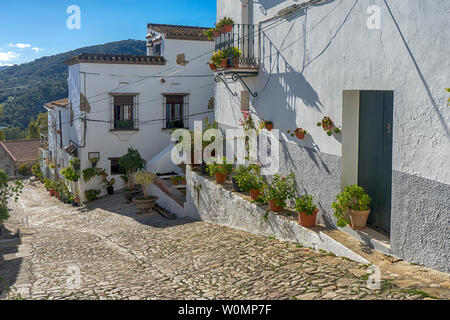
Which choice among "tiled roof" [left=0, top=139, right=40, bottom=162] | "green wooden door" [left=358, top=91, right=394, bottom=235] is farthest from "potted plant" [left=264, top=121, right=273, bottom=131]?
"tiled roof" [left=0, top=139, right=40, bottom=162]

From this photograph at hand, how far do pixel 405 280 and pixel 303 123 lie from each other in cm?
413

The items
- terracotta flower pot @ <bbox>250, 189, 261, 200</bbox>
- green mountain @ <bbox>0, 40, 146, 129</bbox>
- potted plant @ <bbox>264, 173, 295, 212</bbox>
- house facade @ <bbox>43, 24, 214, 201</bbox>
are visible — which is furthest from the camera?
green mountain @ <bbox>0, 40, 146, 129</bbox>

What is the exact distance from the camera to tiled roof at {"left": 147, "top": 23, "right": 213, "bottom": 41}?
70.9ft

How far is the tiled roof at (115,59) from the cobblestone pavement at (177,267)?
32.8 feet

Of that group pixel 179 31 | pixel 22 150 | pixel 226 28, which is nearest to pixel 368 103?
pixel 226 28

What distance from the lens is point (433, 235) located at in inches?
213

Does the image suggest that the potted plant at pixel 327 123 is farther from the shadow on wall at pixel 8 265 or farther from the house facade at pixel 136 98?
the house facade at pixel 136 98

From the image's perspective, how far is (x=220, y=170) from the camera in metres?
11.6

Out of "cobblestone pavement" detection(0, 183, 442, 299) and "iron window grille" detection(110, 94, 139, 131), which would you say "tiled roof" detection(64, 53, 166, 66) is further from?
"cobblestone pavement" detection(0, 183, 442, 299)

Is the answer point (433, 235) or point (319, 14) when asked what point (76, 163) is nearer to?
point (319, 14)

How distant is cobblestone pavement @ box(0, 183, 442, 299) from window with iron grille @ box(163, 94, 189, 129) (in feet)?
33.9

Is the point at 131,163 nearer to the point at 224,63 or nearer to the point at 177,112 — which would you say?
the point at 177,112

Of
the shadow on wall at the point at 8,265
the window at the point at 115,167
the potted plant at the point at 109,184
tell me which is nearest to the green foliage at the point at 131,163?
the window at the point at 115,167

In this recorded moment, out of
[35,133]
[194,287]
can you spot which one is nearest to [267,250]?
[194,287]
